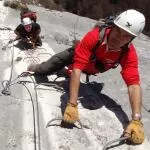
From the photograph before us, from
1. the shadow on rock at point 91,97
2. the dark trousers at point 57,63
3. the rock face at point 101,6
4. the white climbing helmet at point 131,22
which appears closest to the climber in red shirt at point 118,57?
the white climbing helmet at point 131,22

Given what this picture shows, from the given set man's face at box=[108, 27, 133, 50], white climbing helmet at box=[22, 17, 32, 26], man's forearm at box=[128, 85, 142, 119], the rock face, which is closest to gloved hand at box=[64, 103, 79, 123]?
man's forearm at box=[128, 85, 142, 119]

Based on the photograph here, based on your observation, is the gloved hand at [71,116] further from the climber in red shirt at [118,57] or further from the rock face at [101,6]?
the rock face at [101,6]

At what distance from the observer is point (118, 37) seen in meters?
6.15

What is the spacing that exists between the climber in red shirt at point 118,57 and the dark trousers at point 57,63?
2.08ft

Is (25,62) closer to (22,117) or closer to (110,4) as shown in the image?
(22,117)

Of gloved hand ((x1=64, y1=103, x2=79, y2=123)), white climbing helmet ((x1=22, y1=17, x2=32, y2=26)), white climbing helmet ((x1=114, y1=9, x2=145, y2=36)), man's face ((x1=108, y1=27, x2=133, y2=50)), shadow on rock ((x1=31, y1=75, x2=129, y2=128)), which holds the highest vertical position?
white climbing helmet ((x1=114, y1=9, x2=145, y2=36))

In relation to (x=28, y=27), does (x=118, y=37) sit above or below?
above

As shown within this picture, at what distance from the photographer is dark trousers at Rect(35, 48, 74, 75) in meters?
7.32

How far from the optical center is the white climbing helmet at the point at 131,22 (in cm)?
601

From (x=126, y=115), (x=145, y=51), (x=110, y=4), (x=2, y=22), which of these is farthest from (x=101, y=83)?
(x=110, y=4)

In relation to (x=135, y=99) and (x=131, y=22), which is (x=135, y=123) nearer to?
(x=135, y=99)

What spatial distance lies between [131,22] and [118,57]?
649 mm

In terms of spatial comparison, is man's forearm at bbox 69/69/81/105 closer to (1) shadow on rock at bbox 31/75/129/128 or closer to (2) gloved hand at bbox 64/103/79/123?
(2) gloved hand at bbox 64/103/79/123

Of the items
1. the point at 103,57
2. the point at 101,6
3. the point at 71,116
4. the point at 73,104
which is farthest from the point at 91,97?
the point at 101,6
